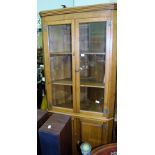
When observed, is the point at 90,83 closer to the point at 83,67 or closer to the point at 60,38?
the point at 83,67

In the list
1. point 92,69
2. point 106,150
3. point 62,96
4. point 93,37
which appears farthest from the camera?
point 62,96

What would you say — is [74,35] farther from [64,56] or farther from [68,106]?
[68,106]

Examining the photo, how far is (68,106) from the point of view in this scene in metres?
1.82

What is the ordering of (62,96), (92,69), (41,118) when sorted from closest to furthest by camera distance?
1. (41,118)
2. (92,69)
3. (62,96)

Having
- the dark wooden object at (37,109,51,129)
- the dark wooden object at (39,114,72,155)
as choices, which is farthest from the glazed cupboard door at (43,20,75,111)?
the dark wooden object at (39,114,72,155)

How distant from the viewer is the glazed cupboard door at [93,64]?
1.52 m

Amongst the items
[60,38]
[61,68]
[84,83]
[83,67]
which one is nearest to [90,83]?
[84,83]

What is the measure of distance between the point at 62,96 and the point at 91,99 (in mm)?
350

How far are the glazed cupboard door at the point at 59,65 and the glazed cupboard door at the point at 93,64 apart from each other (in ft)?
0.30

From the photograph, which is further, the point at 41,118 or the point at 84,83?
the point at 84,83

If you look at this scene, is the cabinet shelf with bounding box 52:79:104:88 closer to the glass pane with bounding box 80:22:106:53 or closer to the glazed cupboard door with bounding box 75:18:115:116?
the glazed cupboard door with bounding box 75:18:115:116

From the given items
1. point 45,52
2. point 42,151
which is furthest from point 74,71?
point 42,151

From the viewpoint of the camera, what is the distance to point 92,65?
1.76 meters

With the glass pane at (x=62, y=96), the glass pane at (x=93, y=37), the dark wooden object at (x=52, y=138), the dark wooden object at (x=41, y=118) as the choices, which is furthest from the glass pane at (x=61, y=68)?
the dark wooden object at (x=52, y=138)
